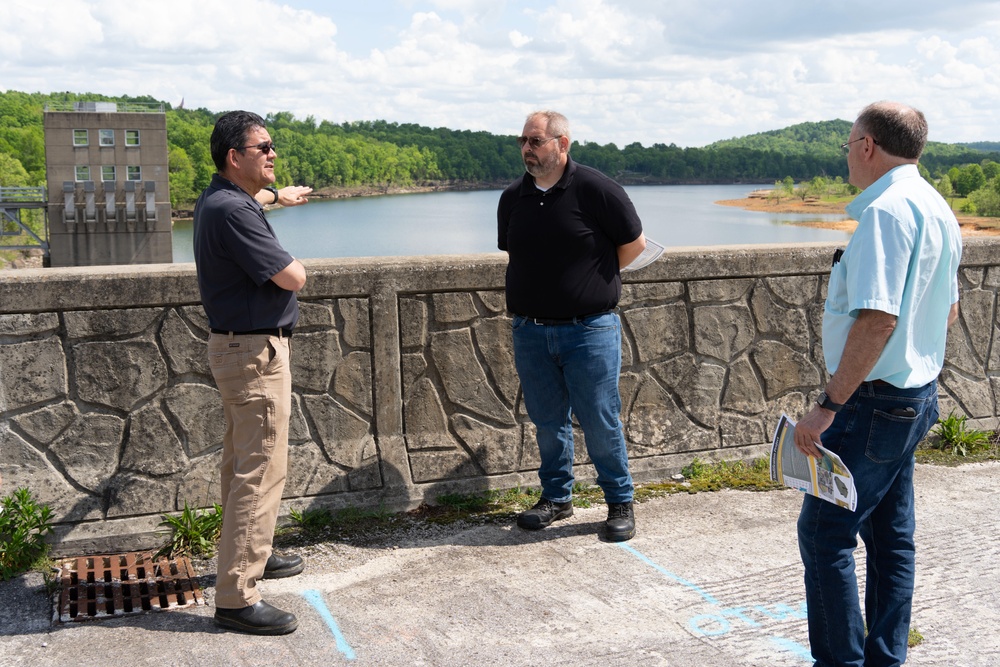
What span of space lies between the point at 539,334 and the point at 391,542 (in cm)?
118

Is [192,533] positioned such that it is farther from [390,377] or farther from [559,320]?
[559,320]

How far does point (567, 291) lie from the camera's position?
439 centimetres

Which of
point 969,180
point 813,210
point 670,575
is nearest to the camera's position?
point 670,575

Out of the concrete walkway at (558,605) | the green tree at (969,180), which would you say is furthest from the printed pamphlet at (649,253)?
the green tree at (969,180)

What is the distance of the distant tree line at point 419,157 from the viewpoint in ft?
239

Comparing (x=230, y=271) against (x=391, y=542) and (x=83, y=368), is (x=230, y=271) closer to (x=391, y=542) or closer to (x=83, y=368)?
(x=83, y=368)

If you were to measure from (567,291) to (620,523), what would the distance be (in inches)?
44.1

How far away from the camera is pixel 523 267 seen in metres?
4.47

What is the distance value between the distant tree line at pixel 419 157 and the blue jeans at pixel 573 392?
51645mm

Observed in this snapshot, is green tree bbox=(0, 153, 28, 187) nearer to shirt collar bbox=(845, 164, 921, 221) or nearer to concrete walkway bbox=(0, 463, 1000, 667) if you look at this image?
concrete walkway bbox=(0, 463, 1000, 667)

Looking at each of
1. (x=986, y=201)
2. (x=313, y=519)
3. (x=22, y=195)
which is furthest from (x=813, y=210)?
(x=313, y=519)

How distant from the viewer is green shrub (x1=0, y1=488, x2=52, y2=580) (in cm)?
415

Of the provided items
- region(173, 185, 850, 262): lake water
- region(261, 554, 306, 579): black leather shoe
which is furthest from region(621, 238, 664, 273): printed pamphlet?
region(173, 185, 850, 262): lake water

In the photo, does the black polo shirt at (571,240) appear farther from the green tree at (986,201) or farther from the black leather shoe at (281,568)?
the green tree at (986,201)
